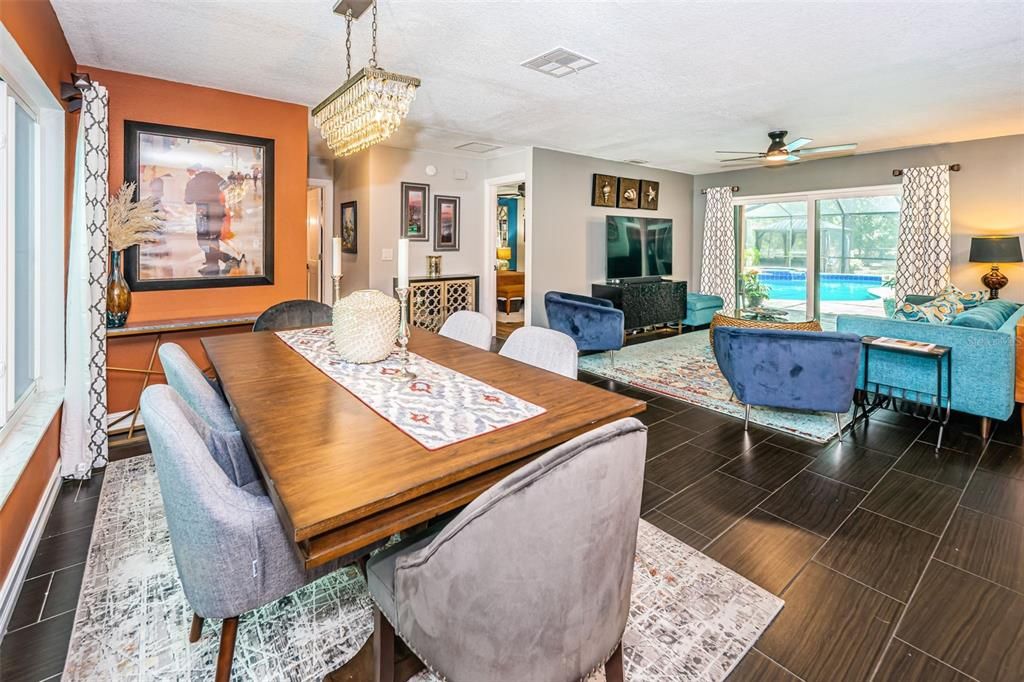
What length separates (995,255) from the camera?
515 cm

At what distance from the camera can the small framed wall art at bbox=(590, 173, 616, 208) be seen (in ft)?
22.2

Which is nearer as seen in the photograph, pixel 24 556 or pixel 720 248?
pixel 24 556

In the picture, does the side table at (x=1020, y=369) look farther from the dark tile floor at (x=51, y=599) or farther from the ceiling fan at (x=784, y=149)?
the dark tile floor at (x=51, y=599)

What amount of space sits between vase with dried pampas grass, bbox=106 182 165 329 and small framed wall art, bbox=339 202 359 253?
9.63 ft

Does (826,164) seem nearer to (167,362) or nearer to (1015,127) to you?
(1015,127)

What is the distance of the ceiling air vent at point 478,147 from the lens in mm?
5824

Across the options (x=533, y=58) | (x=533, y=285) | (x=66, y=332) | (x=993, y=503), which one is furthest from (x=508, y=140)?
(x=993, y=503)

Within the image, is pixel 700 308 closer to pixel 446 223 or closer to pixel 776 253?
pixel 776 253

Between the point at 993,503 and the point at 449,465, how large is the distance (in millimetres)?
2963

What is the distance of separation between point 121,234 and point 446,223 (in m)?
3.75

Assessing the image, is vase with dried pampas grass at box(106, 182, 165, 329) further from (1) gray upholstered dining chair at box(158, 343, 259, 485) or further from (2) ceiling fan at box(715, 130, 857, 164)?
(2) ceiling fan at box(715, 130, 857, 164)

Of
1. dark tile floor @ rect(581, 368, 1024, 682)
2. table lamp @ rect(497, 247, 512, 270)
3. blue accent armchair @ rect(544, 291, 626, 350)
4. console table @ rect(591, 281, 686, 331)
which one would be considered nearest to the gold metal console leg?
dark tile floor @ rect(581, 368, 1024, 682)

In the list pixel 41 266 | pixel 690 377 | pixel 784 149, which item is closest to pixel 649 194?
pixel 784 149

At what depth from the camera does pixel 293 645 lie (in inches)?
64.3
